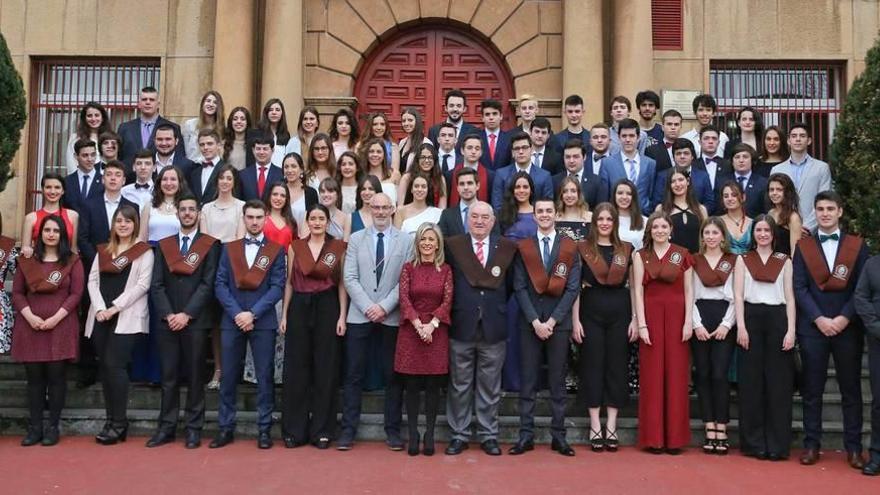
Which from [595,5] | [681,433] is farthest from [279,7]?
[681,433]

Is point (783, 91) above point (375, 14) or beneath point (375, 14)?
beneath

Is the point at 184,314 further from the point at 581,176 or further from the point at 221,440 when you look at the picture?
the point at 581,176

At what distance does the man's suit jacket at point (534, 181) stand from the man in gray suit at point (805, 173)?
7.44 ft

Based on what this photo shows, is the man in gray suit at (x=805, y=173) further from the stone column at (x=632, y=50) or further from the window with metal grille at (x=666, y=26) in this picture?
the window with metal grille at (x=666, y=26)

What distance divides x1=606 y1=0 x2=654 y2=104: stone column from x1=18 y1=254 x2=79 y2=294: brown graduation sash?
7.41m

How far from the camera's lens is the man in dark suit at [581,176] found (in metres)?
8.61

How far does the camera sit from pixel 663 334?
743 cm

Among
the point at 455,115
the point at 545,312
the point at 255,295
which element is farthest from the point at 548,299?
the point at 455,115

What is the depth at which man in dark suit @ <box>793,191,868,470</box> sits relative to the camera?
709 cm

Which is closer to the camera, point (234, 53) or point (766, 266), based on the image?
point (766, 266)

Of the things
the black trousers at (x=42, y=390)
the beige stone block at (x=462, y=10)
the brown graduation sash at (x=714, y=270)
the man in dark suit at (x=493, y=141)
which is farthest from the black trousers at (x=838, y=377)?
the beige stone block at (x=462, y=10)

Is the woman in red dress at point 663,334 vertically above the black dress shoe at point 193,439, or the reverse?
the woman in red dress at point 663,334

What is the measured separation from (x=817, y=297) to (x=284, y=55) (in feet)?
24.8

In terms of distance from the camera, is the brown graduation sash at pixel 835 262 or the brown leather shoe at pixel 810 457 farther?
the brown graduation sash at pixel 835 262
